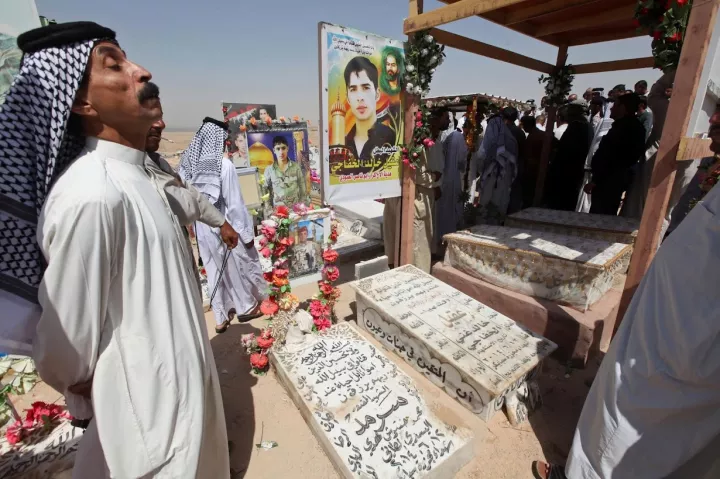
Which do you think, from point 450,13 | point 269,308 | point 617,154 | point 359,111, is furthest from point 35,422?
point 617,154

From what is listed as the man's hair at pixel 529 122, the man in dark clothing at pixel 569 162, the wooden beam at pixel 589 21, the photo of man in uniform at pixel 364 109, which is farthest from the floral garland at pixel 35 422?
the man's hair at pixel 529 122

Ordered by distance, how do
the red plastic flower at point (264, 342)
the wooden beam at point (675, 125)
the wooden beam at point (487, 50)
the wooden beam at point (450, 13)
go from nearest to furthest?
the wooden beam at point (675, 125), the wooden beam at point (450, 13), the red plastic flower at point (264, 342), the wooden beam at point (487, 50)

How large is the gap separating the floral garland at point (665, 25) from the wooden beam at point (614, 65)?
10.7ft

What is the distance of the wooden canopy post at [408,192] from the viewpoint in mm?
3662

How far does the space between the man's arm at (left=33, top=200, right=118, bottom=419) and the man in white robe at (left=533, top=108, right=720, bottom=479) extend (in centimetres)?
239

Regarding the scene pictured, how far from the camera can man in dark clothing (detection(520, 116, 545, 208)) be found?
6039mm

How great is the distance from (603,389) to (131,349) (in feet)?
7.75

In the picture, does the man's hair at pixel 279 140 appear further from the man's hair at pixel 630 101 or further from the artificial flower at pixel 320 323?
the man's hair at pixel 630 101

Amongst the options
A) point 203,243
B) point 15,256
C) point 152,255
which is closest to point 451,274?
point 203,243

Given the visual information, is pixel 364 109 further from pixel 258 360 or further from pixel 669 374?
pixel 669 374

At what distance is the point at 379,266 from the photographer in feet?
14.4

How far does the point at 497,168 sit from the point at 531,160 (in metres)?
0.82

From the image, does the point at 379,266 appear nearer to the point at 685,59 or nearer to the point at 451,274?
the point at 451,274

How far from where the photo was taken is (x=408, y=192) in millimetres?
3961
